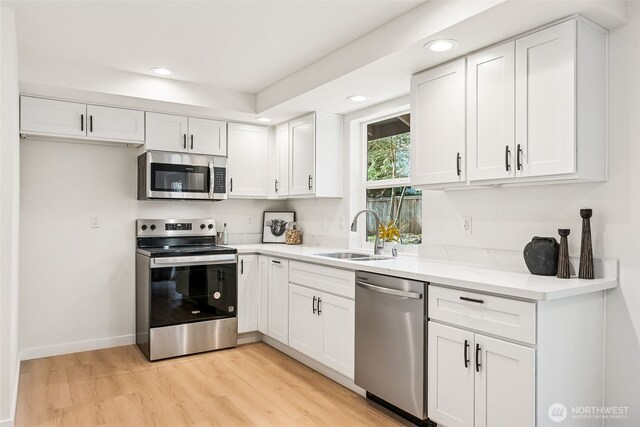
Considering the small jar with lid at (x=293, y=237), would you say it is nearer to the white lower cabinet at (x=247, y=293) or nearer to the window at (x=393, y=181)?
the white lower cabinet at (x=247, y=293)

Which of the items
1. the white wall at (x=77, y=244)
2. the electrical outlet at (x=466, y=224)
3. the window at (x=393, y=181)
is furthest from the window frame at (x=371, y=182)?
the white wall at (x=77, y=244)

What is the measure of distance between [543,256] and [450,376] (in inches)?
31.0

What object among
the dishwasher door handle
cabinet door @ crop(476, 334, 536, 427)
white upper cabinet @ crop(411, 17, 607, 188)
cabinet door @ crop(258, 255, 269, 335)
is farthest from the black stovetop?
cabinet door @ crop(476, 334, 536, 427)

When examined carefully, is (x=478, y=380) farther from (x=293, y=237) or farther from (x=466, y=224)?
(x=293, y=237)

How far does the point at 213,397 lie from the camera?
290 centimetres

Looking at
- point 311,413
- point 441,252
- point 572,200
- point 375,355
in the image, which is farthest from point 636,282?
point 311,413

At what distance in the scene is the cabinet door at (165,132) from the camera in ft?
12.6

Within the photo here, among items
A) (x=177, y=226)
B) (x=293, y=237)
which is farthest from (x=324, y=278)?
(x=177, y=226)

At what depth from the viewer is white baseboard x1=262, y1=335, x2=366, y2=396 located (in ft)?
9.93

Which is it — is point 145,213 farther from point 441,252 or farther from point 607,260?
point 607,260

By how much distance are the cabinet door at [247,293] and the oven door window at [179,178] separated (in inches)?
31.0

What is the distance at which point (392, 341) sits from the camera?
254 centimetres

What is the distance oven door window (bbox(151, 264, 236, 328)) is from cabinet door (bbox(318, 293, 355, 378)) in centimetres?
112

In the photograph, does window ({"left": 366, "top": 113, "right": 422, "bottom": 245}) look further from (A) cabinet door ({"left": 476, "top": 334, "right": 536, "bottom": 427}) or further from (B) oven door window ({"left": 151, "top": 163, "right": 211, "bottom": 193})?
(B) oven door window ({"left": 151, "top": 163, "right": 211, "bottom": 193})
